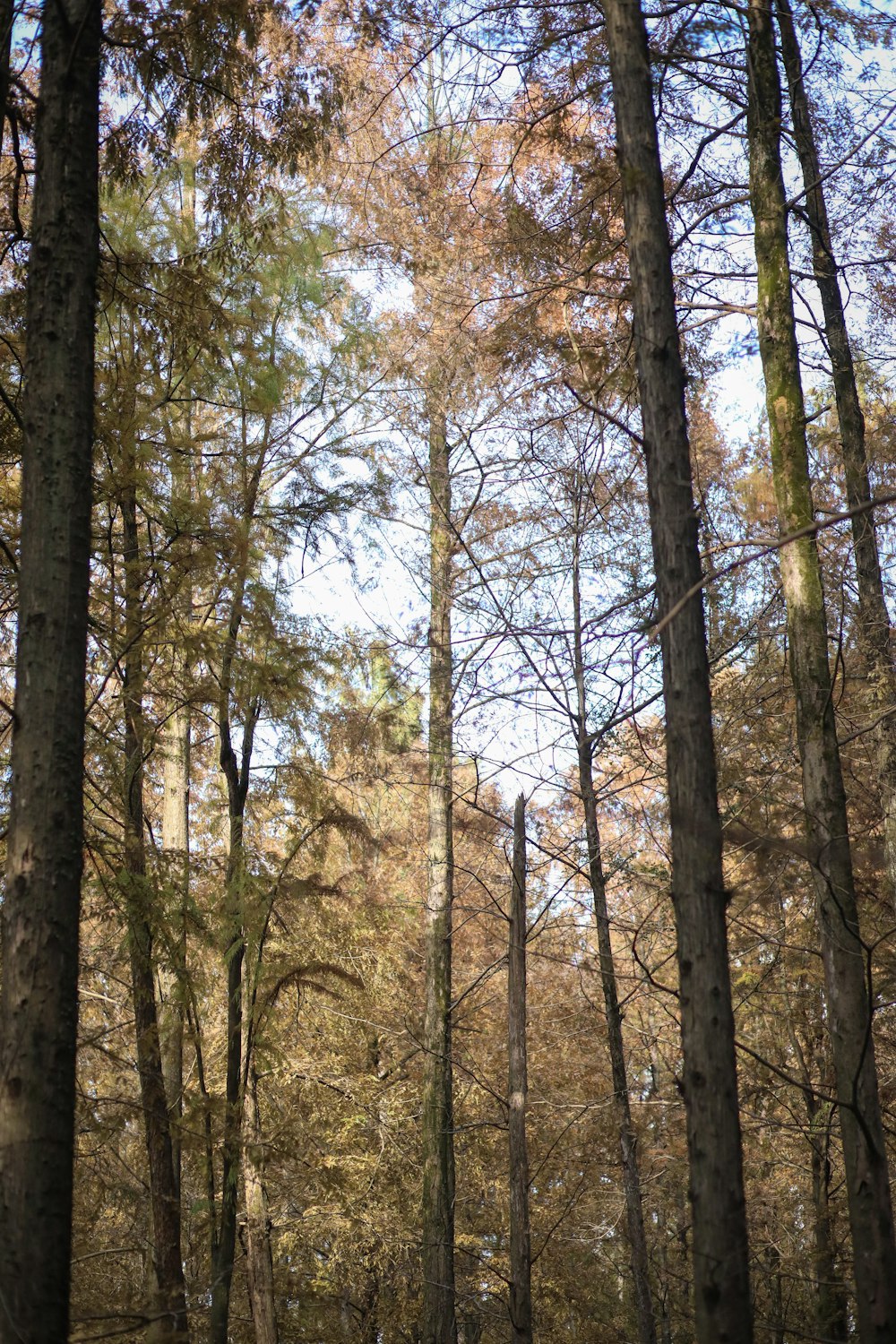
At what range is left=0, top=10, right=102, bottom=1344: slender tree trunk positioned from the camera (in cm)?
369

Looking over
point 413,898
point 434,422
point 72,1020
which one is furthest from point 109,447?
point 413,898

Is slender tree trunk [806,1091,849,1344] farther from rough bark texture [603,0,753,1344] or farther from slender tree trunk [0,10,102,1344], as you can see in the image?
slender tree trunk [0,10,102,1344]

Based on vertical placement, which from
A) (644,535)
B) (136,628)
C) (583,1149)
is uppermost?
(644,535)

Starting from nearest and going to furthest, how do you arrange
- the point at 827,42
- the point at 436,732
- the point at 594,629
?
the point at 827,42, the point at 594,629, the point at 436,732

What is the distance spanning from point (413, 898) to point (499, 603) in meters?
8.83

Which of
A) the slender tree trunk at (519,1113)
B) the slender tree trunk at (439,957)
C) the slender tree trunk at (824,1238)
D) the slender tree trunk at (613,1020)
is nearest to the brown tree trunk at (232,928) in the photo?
the slender tree trunk at (439,957)

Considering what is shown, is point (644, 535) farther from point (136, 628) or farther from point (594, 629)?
point (136, 628)

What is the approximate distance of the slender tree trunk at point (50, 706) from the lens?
369 centimetres

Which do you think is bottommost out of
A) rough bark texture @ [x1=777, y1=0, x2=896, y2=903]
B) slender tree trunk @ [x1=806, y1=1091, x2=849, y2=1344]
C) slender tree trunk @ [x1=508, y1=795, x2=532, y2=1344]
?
slender tree trunk @ [x1=806, y1=1091, x2=849, y2=1344]

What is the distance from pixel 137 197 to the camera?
9250 mm

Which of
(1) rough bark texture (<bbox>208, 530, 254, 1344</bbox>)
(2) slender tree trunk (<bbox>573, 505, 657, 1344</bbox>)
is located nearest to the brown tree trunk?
(1) rough bark texture (<bbox>208, 530, 254, 1344</bbox>)

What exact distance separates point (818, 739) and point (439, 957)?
276 inches

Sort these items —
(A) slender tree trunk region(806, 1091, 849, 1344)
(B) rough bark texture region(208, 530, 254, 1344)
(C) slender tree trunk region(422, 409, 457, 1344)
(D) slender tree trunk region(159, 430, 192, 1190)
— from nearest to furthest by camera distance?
(D) slender tree trunk region(159, 430, 192, 1190) → (B) rough bark texture region(208, 530, 254, 1344) → (C) slender tree trunk region(422, 409, 457, 1344) → (A) slender tree trunk region(806, 1091, 849, 1344)

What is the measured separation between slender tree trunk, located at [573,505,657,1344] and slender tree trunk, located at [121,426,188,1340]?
12.2ft
